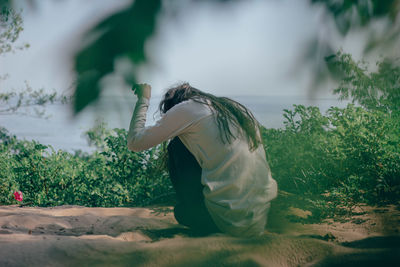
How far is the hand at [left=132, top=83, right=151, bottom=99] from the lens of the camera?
69 cm

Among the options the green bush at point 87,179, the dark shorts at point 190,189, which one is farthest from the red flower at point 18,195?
the dark shorts at point 190,189

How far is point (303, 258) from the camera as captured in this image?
1.58m

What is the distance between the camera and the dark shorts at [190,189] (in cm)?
203

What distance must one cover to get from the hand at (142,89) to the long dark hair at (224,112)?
1.10 metres

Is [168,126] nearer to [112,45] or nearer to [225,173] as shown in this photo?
[225,173]

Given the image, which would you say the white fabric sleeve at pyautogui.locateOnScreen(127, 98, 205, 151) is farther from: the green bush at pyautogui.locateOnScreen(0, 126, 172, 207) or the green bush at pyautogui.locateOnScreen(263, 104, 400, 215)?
the green bush at pyautogui.locateOnScreen(0, 126, 172, 207)

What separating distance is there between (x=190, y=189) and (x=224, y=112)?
0.45 meters

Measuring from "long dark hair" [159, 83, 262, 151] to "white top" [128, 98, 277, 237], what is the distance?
32mm

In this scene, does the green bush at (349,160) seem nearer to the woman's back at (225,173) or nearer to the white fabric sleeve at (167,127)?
the woman's back at (225,173)

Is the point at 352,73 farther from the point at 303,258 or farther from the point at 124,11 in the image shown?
the point at 303,258

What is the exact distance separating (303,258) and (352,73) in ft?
3.51

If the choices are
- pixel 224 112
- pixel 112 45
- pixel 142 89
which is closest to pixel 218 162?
pixel 224 112

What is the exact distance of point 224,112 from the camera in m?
1.93

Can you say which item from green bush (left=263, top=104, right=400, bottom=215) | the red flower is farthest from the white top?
the red flower
